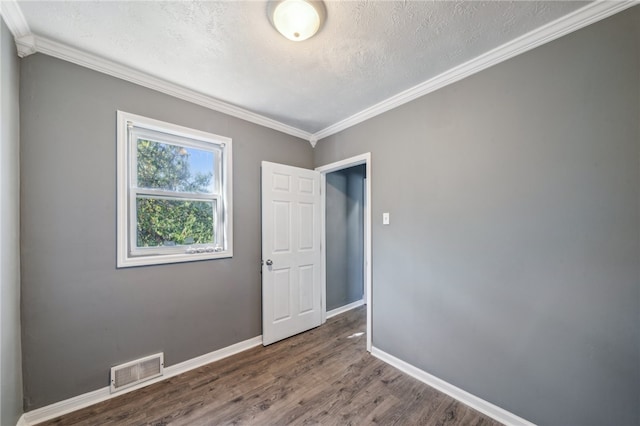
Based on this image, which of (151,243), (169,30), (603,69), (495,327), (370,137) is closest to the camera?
(603,69)

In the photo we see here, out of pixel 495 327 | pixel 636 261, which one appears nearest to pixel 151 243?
pixel 495 327

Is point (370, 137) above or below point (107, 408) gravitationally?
above

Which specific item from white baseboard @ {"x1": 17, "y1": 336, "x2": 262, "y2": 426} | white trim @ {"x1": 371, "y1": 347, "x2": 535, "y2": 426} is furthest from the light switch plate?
white baseboard @ {"x1": 17, "y1": 336, "x2": 262, "y2": 426}

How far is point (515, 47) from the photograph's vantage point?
1.62m

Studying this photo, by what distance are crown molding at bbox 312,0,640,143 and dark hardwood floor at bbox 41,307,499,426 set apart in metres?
2.57

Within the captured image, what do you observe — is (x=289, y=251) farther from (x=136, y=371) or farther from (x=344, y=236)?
(x=136, y=371)

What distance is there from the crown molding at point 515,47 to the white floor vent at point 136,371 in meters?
3.12

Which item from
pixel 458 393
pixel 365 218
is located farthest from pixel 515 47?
pixel 458 393

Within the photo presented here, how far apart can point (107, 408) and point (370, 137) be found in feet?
10.6

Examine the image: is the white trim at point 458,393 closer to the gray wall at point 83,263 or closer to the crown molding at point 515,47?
the gray wall at point 83,263

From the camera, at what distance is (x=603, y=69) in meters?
1.35

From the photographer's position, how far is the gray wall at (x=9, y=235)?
1335mm

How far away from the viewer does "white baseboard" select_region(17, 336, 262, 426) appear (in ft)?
5.25

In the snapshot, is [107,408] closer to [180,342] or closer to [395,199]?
[180,342]
